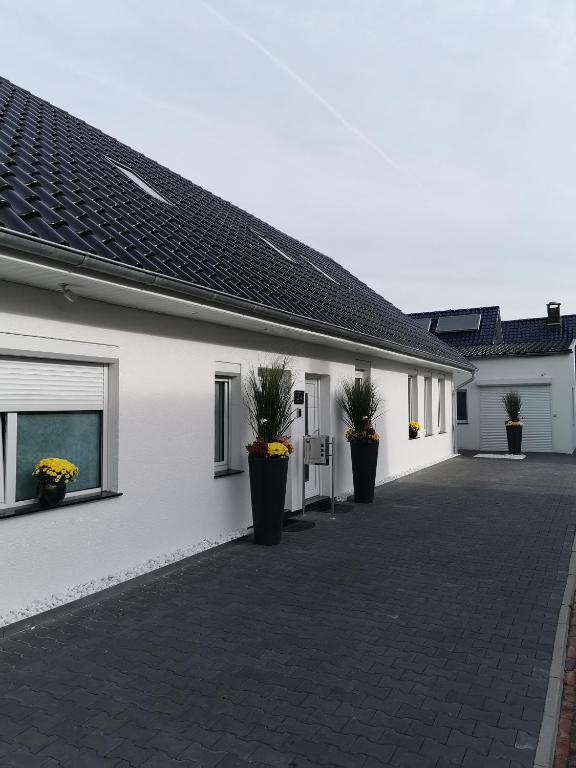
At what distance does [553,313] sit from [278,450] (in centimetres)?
2127

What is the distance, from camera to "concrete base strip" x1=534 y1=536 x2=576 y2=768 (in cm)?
271

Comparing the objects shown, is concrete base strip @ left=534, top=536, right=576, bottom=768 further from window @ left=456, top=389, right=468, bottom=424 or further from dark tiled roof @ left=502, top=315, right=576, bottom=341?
dark tiled roof @ left=502, top=315, right=576, bottom=341

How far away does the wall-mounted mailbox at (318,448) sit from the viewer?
838cm

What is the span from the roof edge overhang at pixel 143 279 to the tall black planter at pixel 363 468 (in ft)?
6.80

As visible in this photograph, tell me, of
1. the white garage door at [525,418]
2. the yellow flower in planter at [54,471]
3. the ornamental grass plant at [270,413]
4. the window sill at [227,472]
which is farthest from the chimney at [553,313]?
the yellow flower in planter at [54,471]

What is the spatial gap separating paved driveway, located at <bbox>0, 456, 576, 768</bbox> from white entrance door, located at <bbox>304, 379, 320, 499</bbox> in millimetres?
2676

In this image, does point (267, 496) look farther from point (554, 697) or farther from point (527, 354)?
point (527, 354)

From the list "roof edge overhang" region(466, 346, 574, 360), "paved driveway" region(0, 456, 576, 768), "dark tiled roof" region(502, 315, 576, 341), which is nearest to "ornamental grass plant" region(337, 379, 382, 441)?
"paved driveway" region(0, 456, 576, 768)

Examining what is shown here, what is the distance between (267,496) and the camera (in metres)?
6.65

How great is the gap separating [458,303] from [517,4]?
4349cm

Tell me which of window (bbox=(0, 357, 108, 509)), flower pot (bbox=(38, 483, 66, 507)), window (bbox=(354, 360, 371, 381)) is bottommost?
flower pot (bbox=(38, 483, 66, 507))

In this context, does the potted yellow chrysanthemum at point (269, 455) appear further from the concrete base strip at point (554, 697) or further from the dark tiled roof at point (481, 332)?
the dark tiled roof at point (481, 332)

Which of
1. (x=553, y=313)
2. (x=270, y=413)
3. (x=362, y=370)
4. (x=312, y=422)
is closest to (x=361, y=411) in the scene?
(x=312, y=422)

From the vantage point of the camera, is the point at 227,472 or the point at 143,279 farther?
the point at 227,472
